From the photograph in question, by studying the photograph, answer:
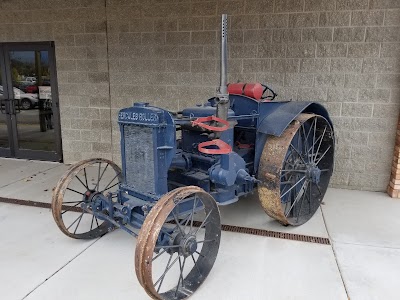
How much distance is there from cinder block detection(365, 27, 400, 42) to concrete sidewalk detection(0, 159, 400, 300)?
6.68 ft

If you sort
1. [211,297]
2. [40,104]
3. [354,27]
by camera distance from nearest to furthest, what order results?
1. [211,297]
2. [354,27]
3. [40,104]

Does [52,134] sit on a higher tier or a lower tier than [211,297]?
higher

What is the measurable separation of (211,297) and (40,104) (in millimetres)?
5028

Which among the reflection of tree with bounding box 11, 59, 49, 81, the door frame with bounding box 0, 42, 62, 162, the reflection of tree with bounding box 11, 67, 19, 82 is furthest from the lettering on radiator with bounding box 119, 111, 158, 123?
the reflection of tree with bounding box 11, 67, 19, 82

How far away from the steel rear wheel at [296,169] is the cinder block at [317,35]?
1.25 metres

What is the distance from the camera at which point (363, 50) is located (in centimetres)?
448

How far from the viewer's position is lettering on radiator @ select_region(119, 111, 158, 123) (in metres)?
2.81

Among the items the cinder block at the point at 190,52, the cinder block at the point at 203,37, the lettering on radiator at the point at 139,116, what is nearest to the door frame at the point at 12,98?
the cinder block at the point at 190,52

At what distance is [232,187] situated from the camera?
3299 millimetres

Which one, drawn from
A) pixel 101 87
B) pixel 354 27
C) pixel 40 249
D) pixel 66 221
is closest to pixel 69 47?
pixel 101 87

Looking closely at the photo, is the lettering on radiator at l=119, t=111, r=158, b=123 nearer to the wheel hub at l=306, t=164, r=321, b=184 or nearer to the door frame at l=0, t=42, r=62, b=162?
the wheel hub at l=306, t=164, r=321, b=184

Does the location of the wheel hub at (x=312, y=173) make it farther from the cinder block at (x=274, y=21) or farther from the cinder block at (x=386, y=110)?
the cinder block at (x=274, y=21)

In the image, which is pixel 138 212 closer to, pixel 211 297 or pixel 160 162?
pixel 160 162

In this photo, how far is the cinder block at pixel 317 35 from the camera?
14.9 feet
